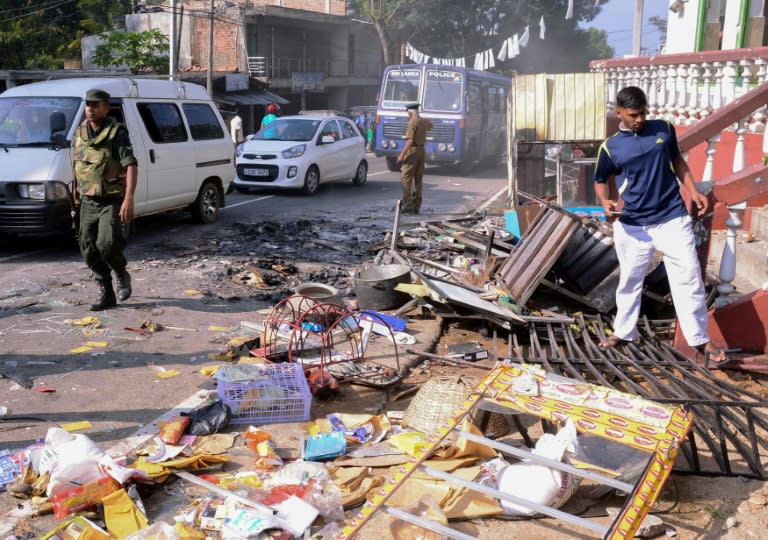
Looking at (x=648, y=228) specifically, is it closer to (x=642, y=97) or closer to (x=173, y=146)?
(x=642, y=97)

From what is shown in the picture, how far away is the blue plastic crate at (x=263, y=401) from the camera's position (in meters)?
4.73

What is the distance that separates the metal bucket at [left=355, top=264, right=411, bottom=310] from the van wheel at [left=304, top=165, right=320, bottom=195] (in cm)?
798

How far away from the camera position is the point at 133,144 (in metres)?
9.59

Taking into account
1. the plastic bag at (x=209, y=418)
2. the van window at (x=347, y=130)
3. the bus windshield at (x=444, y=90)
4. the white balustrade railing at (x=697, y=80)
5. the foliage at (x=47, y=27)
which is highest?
the foliage at (x=47, y=27)

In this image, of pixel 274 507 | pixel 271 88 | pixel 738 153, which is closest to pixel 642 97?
pixel 738 153

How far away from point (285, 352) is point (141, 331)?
1.54 m

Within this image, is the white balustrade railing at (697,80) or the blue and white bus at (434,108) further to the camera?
the blue and white bus at (434,108)

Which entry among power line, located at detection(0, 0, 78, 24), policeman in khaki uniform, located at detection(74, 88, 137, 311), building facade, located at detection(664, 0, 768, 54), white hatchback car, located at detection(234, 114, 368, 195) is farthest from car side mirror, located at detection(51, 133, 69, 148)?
power line, located at detection(0, 0, 78, 24)

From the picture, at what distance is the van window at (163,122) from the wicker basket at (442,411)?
676 cm

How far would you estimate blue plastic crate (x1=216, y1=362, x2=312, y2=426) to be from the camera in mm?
4727

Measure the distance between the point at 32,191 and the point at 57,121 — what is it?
88 centimetres

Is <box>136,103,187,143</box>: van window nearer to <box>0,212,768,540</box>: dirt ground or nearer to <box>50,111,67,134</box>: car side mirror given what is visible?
<box>50,111,67,134</box>: car side mirror

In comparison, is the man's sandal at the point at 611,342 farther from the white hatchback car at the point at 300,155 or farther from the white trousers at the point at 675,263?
Answer: the white hatchback car at the point at 300,155

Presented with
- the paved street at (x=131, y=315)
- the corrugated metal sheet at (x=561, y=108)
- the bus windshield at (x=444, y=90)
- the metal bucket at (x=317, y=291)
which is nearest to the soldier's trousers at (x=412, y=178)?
the paved street at (x=131, y=315)
